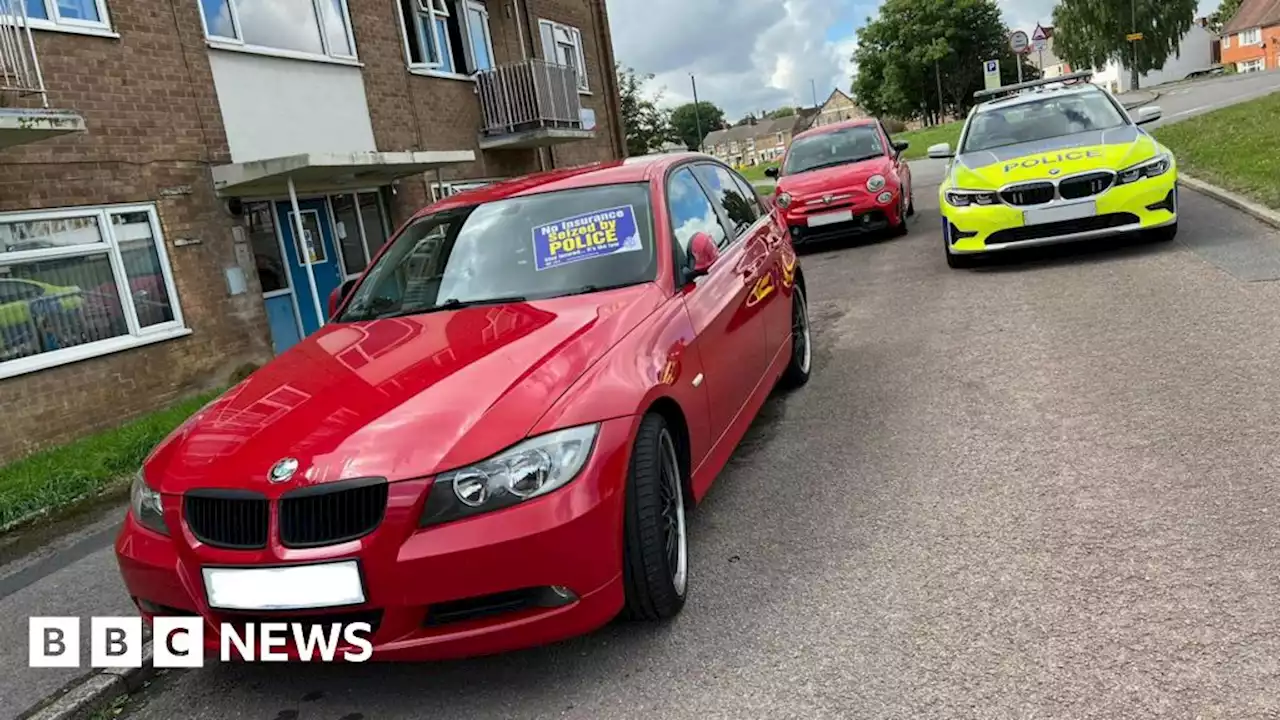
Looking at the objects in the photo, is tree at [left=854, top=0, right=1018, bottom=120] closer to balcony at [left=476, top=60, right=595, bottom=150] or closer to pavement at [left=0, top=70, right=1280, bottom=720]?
balcony at [left=476, top=60, right=595, bottom=150]

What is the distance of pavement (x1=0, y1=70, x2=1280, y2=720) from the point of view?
8.72 feet

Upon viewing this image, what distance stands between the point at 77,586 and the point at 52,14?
19.7 feet

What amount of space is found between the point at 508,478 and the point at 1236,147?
561 inches

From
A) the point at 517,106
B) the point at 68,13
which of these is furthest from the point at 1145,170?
the point at 517,106

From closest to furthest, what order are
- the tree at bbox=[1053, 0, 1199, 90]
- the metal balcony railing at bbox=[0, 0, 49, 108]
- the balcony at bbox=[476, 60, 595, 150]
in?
the metal balcony railing at bbox=[0, 0, 49, 108] → the balcony at bbox=[476, 60, 595, 150] → the tree at bbox=[1053, 0, 1199, 90]

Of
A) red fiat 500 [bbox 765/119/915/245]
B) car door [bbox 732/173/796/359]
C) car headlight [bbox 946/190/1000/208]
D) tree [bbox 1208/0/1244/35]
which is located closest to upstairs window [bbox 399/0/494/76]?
red fiat 500 [bbox 765/119/915/245]

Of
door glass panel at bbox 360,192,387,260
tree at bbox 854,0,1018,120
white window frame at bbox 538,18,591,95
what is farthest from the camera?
tree at bbox 854,0,1018,120

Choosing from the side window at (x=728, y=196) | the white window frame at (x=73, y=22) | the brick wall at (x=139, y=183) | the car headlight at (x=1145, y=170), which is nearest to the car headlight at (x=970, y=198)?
the car headlight at (x=1145, y=170)

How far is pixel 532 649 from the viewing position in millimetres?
3174

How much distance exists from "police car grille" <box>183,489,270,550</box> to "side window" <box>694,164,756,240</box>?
3016mm

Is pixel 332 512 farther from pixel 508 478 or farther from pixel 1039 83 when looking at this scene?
pixel 1039 83

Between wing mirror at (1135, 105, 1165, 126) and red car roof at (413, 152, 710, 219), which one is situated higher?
red car roof at (413, 152, 710, 219)

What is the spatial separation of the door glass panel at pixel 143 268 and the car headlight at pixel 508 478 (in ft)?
24.6

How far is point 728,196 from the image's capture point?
212 inches
